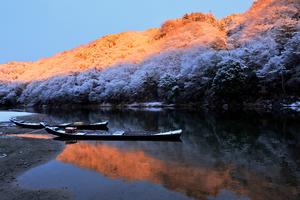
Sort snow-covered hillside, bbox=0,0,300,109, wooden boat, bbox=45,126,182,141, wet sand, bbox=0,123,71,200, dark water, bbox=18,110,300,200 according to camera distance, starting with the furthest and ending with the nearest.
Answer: snow-covered hillside, bbox=0,0,300,109
wooden boat, bbox=45,126,182,141
dark water, bbox=18,110,300,200
wet sand, bbox=0,123,71,200

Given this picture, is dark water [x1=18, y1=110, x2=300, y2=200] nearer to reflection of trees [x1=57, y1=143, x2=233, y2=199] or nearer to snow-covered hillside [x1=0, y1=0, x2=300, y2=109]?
reflection of trees [x1=57, y1=143, x2=233, y2=199]

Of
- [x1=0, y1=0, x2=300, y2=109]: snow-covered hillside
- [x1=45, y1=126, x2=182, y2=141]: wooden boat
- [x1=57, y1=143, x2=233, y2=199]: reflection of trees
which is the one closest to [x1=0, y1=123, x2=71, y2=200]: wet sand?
[x1=57, y1=143, x2=233, y2=199]: reflection of trees

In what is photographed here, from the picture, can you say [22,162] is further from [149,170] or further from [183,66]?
[183,66]

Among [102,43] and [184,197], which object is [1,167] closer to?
[184,197]

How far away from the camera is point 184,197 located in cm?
1103

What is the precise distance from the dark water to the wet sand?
0.49 metres

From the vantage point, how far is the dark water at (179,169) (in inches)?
455

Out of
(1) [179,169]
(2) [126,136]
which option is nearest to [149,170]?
(1) [179,169]

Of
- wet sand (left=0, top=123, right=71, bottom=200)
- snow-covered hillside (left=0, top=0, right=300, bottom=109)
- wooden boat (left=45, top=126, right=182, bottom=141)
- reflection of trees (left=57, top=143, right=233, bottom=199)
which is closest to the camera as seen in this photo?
wet sand (left=0, top=123, right=71, bottom=200)

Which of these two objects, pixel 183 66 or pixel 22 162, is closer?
pixel 22 162

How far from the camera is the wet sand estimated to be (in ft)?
36.3

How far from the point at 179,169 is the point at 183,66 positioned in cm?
5472

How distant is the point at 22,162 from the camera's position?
15820 mm

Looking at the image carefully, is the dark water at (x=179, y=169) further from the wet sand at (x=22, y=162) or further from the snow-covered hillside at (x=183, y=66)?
the snow-covered hillside at (x=183, y=66)
